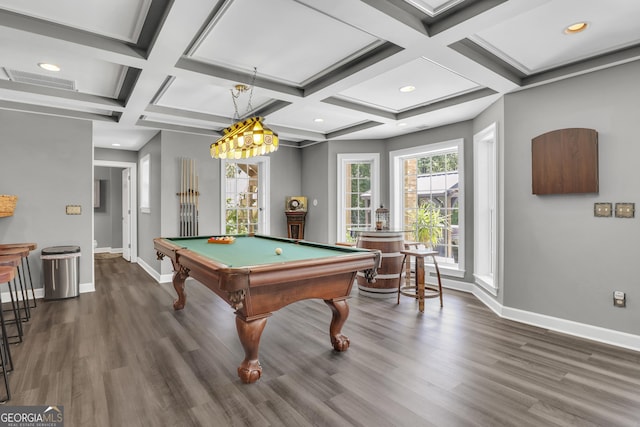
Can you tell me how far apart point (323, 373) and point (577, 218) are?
9.17ft

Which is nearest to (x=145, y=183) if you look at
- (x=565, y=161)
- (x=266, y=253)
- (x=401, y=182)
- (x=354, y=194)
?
(x=354, y=194)

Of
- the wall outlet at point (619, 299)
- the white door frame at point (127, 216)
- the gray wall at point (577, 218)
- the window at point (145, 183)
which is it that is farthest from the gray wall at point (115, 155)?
the wall outlet at point (619, 299)

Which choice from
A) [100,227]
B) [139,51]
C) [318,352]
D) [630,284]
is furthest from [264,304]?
[100,227]

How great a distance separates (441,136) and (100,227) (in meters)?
8.71

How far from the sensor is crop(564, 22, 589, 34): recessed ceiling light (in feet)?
7.88

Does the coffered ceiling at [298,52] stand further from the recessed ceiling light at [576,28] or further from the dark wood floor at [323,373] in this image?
the dark wood floor at [323,373]

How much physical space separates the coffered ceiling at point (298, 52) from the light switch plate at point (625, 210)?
1237mm

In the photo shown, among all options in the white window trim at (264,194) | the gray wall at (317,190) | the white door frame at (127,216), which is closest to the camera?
the gray wall at (317,190)

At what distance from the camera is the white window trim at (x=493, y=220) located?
12.7ft

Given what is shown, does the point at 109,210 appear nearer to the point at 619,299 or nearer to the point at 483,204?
the point at 483,204

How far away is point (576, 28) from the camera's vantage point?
2.46 meters

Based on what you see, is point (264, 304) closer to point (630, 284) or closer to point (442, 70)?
point (442, 70)

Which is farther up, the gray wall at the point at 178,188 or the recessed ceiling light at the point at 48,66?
the recessed ceiling light at the point at 48,66

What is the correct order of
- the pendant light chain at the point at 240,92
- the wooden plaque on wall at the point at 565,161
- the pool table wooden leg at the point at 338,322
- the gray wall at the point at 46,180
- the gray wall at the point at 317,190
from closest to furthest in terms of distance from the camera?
the pool table wooden leg at the point at 338,322 < the wooden plaque on wall at the point at 565,161 < the pendant light chain at the point at 240,92 < the gray wall at the point at 46,180 < the gray wall at the point at 317,190
